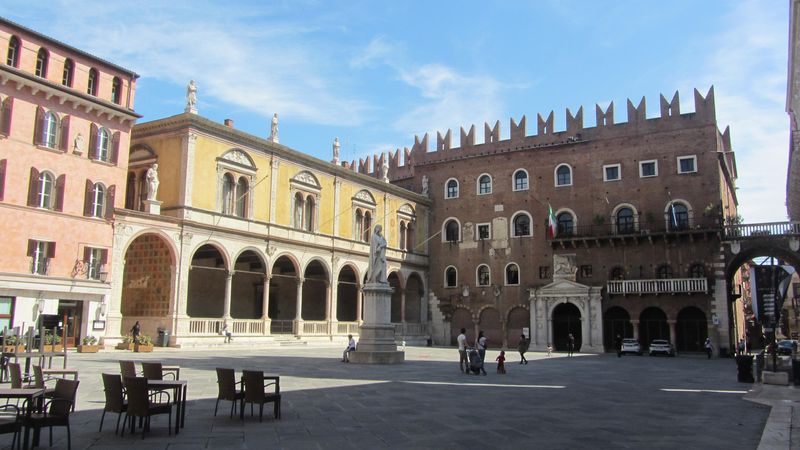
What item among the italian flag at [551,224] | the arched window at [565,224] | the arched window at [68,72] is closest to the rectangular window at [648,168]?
the arched window at [565,224]

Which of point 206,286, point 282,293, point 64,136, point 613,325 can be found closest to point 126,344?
point 206,286

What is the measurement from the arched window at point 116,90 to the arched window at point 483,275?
2430 cm

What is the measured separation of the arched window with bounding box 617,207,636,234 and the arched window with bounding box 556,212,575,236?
271 centimetres

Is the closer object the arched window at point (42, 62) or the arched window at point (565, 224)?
the arched window at point (42, 62)

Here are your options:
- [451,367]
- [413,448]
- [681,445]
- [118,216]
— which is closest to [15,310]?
[118,216]

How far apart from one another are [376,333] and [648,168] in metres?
23.5

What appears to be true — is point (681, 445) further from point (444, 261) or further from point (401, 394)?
point (444, 261)

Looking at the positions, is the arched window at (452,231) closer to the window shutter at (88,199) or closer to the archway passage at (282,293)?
the archway passage at (282,293)

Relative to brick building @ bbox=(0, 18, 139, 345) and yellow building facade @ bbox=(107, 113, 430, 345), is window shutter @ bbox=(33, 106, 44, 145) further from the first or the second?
yellow building facade @ bbox=(107, 113, 430, 345)

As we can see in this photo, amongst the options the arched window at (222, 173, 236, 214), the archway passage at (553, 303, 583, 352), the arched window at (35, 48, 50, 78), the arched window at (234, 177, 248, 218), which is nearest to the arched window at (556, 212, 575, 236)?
the archway passage at (553, 303, 583, 352)

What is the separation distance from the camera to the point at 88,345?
890 inches

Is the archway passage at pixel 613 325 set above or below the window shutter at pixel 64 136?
below

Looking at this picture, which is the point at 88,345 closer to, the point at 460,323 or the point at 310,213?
the point at 310,213

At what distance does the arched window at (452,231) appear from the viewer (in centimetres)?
4325
